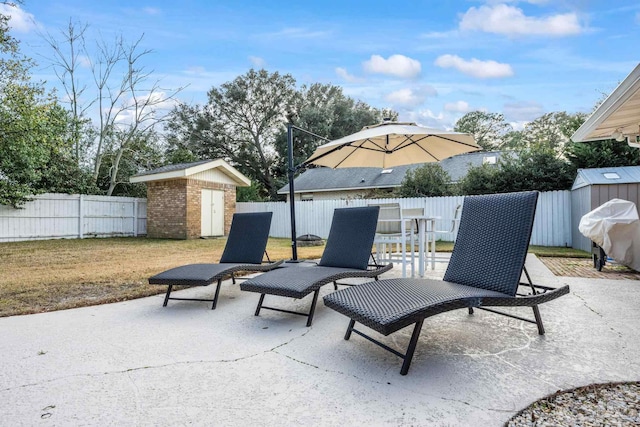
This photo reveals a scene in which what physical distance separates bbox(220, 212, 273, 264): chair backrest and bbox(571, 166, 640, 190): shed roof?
6967mm

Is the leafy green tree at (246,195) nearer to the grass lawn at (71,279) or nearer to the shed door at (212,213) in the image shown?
the shed door at (212,213)

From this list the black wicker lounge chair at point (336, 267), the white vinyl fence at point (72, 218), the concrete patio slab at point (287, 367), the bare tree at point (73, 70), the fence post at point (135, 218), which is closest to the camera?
the concrete patio slab at point (287, 367)

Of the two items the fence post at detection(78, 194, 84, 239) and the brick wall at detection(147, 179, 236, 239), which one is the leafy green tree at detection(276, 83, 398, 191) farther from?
the fence post at detection(78, 194, 84, 239)

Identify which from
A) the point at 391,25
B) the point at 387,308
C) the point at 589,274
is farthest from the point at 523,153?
the point at 387,308

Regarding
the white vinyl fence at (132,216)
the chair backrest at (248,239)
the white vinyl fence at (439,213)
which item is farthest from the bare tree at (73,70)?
the chair backrest at (248,239)

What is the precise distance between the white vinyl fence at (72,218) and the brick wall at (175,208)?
3.47 feet

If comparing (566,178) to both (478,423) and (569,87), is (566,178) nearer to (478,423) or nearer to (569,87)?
(569,87)

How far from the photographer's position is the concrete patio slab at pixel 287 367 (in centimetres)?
173

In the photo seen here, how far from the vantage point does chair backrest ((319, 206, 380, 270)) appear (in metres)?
3.96

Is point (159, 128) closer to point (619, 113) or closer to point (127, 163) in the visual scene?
point (127, 163)

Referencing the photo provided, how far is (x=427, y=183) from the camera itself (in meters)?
14.4

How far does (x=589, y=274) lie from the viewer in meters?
5.46

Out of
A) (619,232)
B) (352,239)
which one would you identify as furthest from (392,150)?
(619,232)

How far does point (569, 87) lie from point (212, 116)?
23679mm
